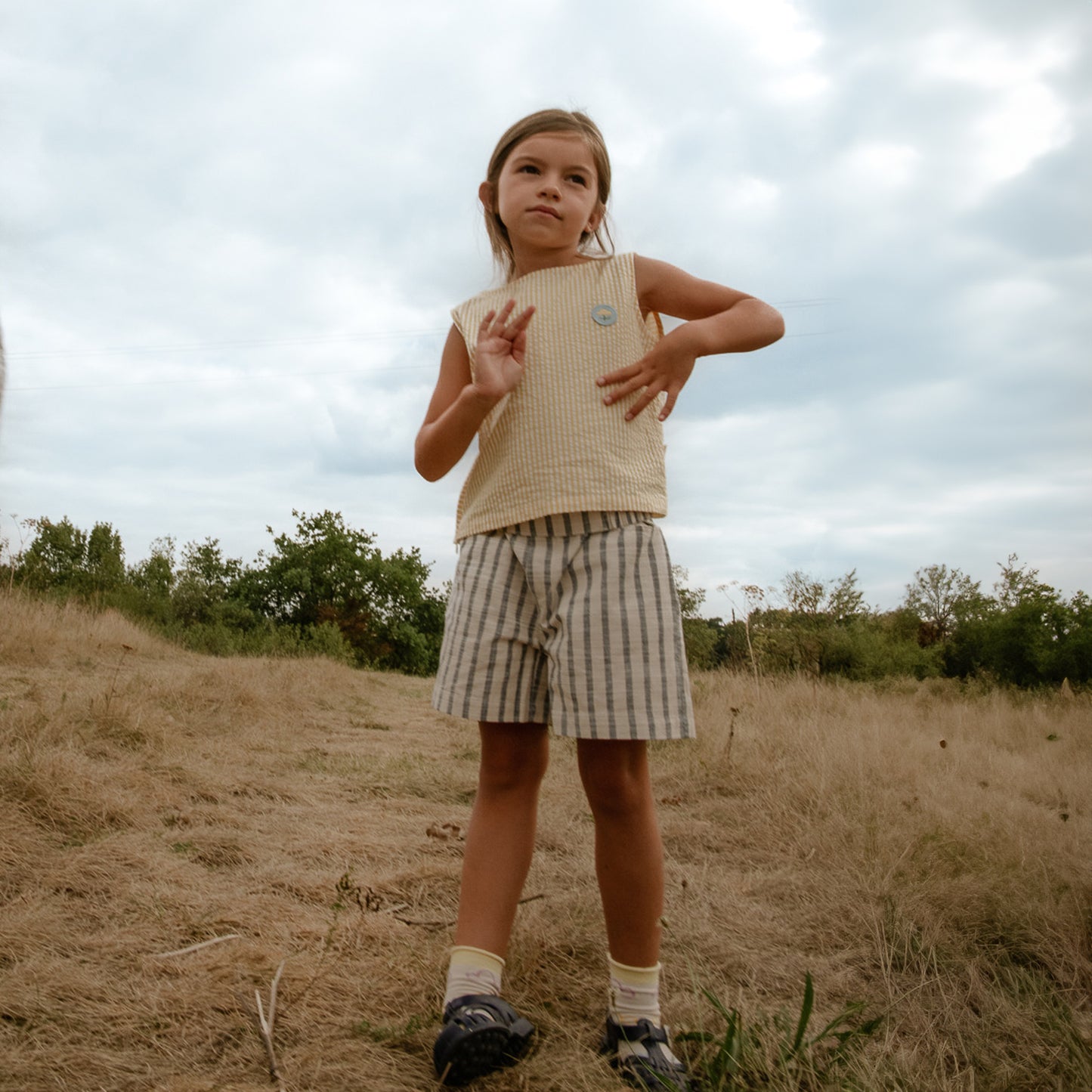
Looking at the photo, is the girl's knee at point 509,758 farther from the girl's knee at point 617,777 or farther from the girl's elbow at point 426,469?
the girl's elbow at point 426,469

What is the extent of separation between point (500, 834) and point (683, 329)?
101cm

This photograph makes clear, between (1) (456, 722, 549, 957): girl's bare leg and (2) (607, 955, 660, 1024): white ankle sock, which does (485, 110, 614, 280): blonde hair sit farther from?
(2) (607, 955, 660, 1024): white ankle sock

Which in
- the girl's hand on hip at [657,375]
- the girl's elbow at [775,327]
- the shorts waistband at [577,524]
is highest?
the girl's elbow at [775,327]

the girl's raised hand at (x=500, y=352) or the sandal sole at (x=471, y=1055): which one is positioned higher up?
the girl's raised hand at (x=500, y=352)

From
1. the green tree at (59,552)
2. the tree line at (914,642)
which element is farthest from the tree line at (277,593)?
the tree line at (914,642)

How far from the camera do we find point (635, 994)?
4.87ft

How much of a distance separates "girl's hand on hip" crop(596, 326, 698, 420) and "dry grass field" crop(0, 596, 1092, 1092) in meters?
1.06

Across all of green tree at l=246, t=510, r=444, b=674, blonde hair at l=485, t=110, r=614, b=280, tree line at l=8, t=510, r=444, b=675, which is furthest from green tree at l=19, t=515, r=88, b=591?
blonde hair at l=485, t=110, r=614, b=280

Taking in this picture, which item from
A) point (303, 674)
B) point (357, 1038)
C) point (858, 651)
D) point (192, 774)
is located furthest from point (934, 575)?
point (357, 1038)

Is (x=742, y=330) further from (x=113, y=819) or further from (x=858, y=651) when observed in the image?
(x=858, y=651)

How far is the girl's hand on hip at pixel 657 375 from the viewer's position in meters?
1.57

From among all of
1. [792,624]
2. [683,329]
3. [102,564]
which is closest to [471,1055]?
[683,329]

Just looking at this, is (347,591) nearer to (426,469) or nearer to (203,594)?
(203,594)

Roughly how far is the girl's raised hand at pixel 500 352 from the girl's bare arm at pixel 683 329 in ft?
0.57
